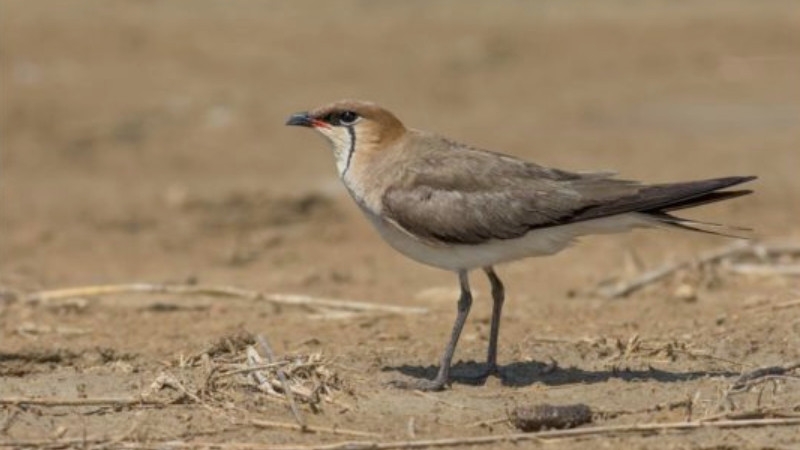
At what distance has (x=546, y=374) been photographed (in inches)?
311

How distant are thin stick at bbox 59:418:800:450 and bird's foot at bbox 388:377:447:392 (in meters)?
0.82

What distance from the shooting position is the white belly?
765 cm

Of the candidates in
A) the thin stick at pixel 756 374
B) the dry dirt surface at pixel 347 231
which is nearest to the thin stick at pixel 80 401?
the dry dirt surface at pixel 347 231

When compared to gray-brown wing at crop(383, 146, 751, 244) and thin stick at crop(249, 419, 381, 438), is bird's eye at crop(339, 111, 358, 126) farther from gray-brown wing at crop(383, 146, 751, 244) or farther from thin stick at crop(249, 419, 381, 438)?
thin stick at crop(249, 419, 381, 438)

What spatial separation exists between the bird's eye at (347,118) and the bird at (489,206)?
0.26m

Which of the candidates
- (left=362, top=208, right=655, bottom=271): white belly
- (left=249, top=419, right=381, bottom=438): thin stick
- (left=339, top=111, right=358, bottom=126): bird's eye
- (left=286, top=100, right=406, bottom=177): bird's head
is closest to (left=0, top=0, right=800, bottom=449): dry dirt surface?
(left=249, top=419, right=381, bottom=438): thin stick

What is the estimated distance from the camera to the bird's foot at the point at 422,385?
7.54m

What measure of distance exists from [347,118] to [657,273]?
3.00 meters

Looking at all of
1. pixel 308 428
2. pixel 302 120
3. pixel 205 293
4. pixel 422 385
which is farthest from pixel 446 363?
pixel 205 293

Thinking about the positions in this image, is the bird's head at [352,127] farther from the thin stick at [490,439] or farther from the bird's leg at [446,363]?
the thin stick at [490,439]

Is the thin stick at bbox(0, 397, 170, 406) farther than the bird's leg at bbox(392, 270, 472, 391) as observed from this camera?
No

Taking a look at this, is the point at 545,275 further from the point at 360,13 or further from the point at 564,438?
the point at 360,13

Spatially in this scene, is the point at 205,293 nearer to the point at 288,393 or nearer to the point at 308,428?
the point at 288,393

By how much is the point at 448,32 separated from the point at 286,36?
207cm
